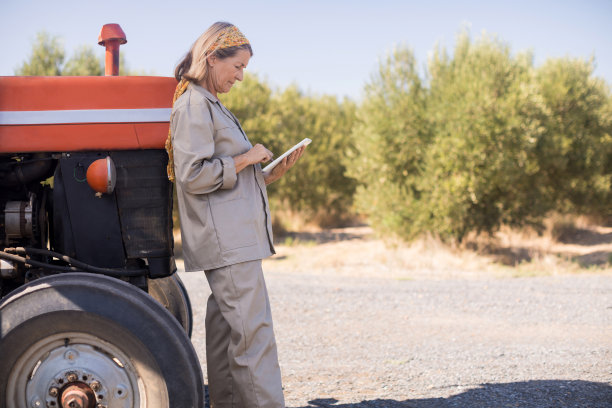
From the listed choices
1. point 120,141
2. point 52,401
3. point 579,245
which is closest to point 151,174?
point 120,141

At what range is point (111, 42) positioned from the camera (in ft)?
9.78

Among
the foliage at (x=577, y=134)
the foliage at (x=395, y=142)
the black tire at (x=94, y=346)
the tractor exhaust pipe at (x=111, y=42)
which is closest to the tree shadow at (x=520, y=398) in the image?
the black tire at (x=94, y=346)

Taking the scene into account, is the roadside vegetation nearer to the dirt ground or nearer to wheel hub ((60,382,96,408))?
the dirt ground

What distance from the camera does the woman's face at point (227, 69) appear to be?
2621mm

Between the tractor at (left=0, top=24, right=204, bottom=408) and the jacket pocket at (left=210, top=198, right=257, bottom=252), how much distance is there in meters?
0.32

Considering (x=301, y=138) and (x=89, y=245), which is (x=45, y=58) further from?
(x=89, y=245)

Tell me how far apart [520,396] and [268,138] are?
14.9m

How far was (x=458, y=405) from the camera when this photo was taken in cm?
344

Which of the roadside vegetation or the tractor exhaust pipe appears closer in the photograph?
the tractor exhaust pipe

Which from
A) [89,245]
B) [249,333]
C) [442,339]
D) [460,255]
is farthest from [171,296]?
[460,255]

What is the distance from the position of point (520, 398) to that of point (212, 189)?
2329 mm

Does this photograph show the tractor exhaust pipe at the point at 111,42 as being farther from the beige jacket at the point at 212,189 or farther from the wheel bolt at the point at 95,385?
the wheel bolt at the point at 95,385

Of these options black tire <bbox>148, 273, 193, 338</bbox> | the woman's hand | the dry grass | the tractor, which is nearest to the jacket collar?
the tractor

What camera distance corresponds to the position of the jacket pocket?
2539 mm
